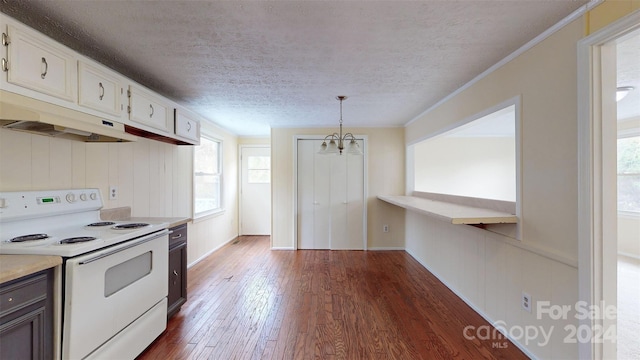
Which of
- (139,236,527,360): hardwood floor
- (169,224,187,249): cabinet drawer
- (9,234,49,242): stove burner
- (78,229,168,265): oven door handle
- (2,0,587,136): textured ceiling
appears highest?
(2,0,587,136): textured ceiling

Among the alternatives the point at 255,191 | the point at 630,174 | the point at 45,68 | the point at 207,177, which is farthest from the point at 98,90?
the point at 630,174

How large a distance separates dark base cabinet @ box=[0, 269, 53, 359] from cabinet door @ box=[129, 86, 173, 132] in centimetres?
138

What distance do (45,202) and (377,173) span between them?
13.2 feet

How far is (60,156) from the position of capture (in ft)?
6.15

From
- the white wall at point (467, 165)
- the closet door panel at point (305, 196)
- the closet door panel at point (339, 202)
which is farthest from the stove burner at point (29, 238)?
the white wall at point (467, 165)

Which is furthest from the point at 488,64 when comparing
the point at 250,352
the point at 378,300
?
the point at 250,352

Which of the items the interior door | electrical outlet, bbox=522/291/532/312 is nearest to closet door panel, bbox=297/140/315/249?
the interior door

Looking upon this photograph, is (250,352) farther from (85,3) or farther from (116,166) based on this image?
(85,3)

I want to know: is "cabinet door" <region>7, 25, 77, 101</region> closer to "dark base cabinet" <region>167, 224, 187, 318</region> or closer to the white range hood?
the white range hood

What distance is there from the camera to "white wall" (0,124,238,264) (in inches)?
64.2

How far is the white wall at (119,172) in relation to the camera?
1.63 m

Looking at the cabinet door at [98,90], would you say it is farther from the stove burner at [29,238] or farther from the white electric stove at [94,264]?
the stove burner at [29,238]

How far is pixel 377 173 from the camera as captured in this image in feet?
14.8

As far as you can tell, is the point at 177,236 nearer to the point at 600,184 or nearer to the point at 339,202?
the point at 339,202
